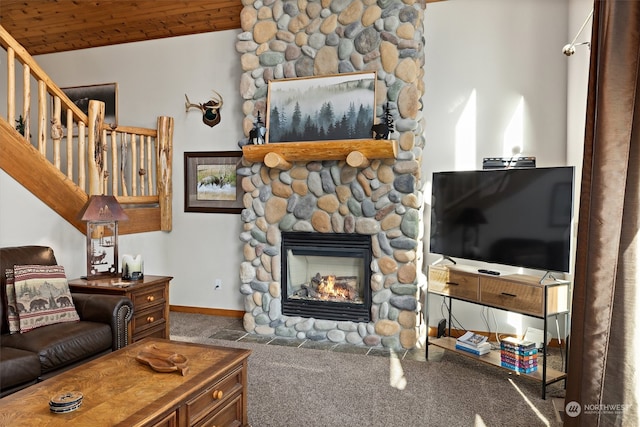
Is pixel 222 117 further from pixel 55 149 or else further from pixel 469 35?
pixel 469 35

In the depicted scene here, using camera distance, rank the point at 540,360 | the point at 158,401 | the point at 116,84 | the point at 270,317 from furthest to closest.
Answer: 1. the point at 116,84
2. the point at 270,317
3. the point at 540,360
4. the point at 158,401

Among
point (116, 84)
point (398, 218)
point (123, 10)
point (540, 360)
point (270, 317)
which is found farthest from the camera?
point (116, 84)

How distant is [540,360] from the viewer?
3.73m

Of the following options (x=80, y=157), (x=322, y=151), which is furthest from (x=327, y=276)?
(x=80, y=157)

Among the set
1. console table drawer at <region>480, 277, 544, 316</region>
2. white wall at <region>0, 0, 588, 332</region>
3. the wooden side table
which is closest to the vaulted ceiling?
white wall at <region>0, 0, 588, 332</region>

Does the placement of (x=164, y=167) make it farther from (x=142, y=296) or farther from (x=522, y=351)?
(x=522, y=351)

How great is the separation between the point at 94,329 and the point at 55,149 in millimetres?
1894

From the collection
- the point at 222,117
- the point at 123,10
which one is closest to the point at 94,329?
the point at 222,117

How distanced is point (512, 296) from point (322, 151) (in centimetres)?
196

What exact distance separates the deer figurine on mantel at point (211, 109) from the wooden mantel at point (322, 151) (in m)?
1.09

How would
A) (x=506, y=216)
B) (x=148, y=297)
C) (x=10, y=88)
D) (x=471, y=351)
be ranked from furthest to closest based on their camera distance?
(x=148, y=297) < (x=10, y=88) < (x=471, y=351) < (x=506, y=216)

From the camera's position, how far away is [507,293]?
3.32 m

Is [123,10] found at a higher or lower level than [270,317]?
higher

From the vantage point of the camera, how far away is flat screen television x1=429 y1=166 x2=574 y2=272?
3.15 meters
